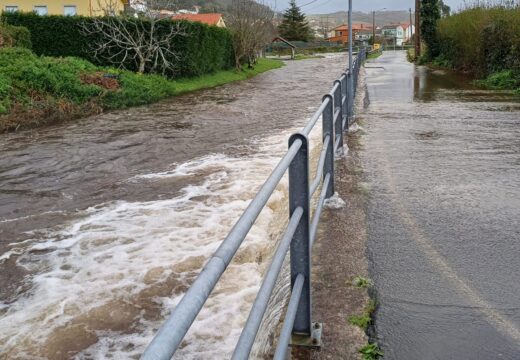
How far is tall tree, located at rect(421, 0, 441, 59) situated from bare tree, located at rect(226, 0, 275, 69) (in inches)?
432

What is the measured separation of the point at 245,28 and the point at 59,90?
20.4 m

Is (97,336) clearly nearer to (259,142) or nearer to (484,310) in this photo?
(484,310)

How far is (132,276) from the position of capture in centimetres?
504

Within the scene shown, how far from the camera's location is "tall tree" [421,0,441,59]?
36375 millimetres

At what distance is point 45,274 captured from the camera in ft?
17.1

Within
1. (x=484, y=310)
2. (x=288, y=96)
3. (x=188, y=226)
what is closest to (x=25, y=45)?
(x=288, y=96)

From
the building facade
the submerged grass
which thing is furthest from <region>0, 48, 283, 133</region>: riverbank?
the building facade

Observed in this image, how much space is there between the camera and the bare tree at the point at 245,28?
1371 inches

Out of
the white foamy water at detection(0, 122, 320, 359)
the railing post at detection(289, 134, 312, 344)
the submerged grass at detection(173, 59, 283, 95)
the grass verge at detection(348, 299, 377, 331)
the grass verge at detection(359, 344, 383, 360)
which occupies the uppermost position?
the submerged grass at detection(173, 59, 283, 95)

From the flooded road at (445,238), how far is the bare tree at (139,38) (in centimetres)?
1569

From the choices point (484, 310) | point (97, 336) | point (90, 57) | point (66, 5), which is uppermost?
point (66, 5)

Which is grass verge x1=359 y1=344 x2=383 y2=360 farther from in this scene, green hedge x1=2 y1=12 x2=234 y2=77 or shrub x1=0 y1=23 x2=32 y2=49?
green hedge x1=2 y1=12 x2=234 y2=77

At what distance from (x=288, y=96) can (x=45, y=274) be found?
17.1 metres

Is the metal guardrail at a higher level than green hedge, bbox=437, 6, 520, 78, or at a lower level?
lower
